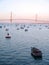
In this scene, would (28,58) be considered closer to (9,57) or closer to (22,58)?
(22,58)

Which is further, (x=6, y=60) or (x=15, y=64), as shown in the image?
(x=6, y=60)

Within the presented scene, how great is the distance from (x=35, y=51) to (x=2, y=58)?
964 centimetres

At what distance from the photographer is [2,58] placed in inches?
1934

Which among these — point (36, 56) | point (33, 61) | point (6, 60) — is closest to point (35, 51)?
point (36, 56)

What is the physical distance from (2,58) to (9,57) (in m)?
2.26

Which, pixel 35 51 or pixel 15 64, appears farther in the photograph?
Answer: pixel 35 51

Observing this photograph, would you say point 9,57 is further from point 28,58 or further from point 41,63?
point 41,63

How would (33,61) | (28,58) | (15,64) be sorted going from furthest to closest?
(28,58)
(33,61)
(15,64)

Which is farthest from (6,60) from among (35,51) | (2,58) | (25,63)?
(35,51)

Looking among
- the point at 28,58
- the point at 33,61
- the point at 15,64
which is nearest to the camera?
the point at 15,64

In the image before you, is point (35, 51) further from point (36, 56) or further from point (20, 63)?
point (20, 63)

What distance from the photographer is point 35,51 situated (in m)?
50.8

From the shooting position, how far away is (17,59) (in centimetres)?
4806

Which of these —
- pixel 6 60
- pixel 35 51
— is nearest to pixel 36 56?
pixel 35 51
